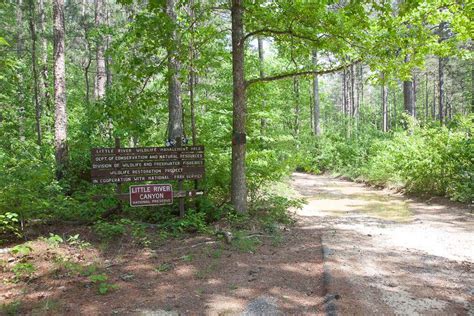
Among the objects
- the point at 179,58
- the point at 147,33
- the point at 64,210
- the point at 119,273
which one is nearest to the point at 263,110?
the point at 179,58

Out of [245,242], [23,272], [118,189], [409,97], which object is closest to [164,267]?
[245,242]

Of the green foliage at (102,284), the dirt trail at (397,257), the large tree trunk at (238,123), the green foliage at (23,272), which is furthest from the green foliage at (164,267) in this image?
the large tree trunk at (238,123)

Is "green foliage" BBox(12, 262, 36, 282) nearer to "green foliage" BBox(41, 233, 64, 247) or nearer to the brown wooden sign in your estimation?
"green foliage" BBox(41, 233, 64, 247)

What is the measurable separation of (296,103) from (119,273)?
2531 cm

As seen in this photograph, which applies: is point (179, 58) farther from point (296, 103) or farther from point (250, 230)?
point (296, 103)

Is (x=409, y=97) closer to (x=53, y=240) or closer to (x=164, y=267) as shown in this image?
(x=164, y=267)

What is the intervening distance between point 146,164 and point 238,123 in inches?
86.6

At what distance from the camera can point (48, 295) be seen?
183 inches

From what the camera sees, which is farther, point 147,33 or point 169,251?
point 147,33

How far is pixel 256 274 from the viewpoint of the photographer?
5.48 metres

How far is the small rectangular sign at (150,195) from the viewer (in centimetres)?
770

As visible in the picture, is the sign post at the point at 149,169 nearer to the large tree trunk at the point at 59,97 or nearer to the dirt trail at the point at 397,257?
the dirt trail at the point at 397,257

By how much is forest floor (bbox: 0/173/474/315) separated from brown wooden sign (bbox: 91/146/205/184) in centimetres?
130

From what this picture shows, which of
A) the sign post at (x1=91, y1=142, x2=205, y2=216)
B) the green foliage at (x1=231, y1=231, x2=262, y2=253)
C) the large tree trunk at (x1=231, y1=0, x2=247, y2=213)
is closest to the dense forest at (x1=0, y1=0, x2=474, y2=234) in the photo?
the large tree trunk at (x1=231, y1=0, x2=247, y2=213)
